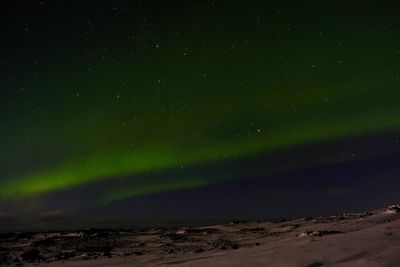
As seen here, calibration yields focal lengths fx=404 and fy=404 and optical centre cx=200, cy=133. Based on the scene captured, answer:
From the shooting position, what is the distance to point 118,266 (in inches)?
398

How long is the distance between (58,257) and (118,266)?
476 cm

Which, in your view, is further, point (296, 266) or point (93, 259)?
point (93, 259)

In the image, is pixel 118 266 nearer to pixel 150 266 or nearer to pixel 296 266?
pixel 150 266

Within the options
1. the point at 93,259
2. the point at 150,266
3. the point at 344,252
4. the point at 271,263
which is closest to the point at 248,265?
the point at 271,263

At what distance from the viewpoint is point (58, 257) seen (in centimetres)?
1384

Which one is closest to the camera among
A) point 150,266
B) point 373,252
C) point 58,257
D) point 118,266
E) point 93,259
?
point 373,252

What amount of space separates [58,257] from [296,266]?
34.4 feet

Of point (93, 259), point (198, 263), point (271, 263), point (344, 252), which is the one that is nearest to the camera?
point (344, 252)

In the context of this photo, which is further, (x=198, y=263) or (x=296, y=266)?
(x=198, y=263)

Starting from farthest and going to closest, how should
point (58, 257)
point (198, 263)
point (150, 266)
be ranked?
1. point (58, 257)
2. point (150, 266)
3. point (198, 263)

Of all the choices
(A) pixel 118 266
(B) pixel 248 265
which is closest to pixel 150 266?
(A) pixel 118 266

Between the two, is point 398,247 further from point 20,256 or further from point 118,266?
point 20,256

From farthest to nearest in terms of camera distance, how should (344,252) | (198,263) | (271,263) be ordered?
(198,263) < (271,263) < (344,252)

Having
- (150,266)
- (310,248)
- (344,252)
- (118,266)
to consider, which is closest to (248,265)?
(310,248)
